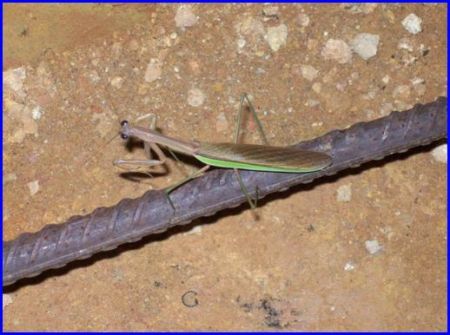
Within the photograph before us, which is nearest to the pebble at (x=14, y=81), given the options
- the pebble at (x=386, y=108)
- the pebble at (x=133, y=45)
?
the pebble at (x=133, y=45)

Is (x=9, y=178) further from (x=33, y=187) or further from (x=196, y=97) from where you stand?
(x=196, y=97)

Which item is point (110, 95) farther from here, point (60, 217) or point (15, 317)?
point (15, 317)

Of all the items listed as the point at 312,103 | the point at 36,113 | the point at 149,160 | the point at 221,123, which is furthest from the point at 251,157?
the point at 36,113

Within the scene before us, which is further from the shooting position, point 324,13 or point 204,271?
point 324,13

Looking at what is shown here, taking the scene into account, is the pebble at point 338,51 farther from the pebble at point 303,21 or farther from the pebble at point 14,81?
the pebble at point 14,81

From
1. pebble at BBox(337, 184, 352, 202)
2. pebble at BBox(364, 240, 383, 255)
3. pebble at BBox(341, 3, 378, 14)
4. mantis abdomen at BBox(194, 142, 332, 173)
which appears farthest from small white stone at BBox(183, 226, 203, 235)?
pebble at BBox(341, 3, 378, 14)

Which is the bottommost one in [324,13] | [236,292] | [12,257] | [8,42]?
[236,292]

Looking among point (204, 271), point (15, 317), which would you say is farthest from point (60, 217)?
point (204, 271)

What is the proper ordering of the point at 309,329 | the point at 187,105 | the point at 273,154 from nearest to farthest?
1. the point at 273,154
2. the point at 309,329
3. the point at 187,105
